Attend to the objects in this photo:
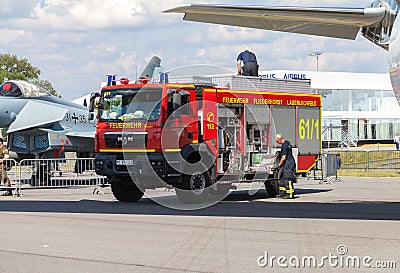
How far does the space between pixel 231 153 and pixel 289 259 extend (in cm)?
892

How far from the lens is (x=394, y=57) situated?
34.8 feet

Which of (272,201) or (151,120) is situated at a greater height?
(151,120)

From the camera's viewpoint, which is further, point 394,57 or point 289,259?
point 394,57

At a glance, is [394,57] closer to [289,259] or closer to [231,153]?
[289,259]

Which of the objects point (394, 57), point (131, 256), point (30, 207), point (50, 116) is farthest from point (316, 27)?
point (50, 116)

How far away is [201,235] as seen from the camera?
11523 mm

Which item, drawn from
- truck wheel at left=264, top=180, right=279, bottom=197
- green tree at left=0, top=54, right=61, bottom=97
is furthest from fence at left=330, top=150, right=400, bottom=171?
green tree at left=0, top=54, right=61, bottom=97

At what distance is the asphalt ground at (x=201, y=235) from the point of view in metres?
8.91

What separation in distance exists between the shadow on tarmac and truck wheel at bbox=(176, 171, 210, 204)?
1.56 feet

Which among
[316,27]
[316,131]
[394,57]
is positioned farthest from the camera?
[316,131]

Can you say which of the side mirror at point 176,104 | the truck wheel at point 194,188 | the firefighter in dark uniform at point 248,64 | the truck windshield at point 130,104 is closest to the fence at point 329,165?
the firefighter in dark uniform at point 248,64

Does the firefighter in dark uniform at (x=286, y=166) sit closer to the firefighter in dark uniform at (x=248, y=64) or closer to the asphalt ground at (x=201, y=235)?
the asphalt ground at (x=201, y=235)

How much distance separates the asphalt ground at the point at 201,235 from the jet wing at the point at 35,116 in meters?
6.35

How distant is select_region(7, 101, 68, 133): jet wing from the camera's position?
24672mm
